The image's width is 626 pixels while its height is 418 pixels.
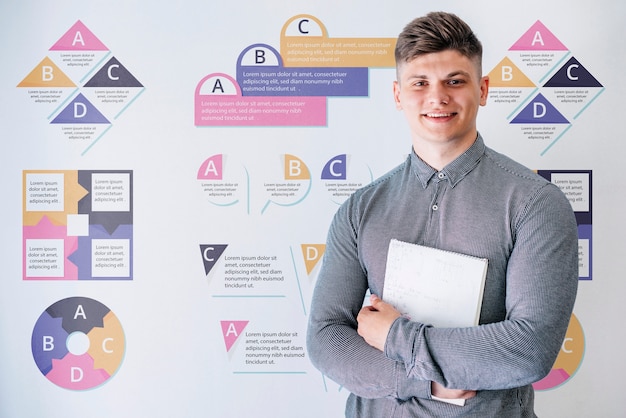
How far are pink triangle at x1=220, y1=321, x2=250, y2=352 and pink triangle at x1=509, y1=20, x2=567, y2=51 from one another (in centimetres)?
129

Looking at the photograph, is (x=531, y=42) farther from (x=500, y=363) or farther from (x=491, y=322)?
Answer: (x=500, y=363)

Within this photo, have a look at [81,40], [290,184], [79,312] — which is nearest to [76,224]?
[79,312]

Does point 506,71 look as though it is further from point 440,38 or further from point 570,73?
point 440,38

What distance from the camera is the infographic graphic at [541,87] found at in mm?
1853

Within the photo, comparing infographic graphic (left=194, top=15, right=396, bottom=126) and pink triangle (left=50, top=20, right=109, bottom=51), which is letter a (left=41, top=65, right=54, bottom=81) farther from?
infographic graphic (left=194, top=15, right=396, bottom=126)

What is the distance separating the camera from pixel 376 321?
111cm

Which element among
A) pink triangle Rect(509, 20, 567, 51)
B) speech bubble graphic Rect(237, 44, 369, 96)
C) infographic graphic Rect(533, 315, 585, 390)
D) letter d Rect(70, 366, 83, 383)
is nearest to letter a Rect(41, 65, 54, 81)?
speech bubble graphic Rect(237, 44, 369, 96)

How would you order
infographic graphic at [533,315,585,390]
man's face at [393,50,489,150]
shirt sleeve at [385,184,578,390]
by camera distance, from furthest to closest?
infographic graphic at [533,315,585,390] < man's face at [393,50,489,150] < shirt sleeve at [385,184,578,390]

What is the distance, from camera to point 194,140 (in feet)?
6.20

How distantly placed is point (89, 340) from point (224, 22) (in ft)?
3.72

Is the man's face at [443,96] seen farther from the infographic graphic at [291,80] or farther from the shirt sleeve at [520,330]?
the infographic graphic at [291,80]

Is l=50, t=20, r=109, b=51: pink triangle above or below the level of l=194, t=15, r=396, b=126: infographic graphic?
above

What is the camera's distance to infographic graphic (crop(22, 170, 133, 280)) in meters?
1.90

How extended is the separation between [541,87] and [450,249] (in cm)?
99
